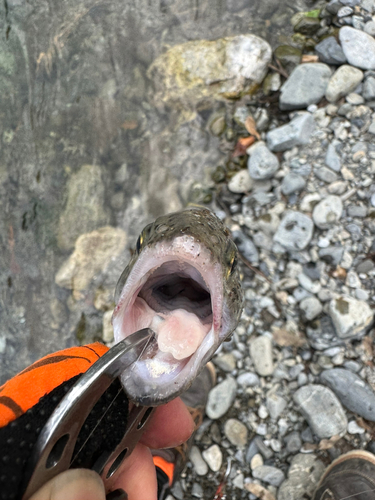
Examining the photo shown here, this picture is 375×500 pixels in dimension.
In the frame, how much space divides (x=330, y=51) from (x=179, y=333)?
3.57 m

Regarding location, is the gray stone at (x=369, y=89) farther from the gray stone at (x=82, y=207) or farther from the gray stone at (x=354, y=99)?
the gray stone at (x=82, y=207)

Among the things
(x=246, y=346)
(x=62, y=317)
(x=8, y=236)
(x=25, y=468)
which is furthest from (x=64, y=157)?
(x=25, y=468)

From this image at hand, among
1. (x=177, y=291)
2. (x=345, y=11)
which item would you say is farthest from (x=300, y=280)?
(x=345, y=11)

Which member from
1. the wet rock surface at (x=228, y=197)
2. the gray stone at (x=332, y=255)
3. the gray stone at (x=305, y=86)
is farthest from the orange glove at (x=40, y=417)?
the gray stone at (x=305, y=86)

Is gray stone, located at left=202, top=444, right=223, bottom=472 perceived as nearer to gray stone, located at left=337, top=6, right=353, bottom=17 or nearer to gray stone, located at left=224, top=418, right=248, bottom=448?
gray stone, located at left=224, top=418, right=248, bottom=448

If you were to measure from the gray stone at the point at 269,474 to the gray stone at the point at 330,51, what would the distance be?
12.8ft

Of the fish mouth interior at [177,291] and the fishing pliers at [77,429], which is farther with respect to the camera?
the fish mouth interior at [177,291]

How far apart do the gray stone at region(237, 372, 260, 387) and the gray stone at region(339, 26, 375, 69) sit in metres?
3.21

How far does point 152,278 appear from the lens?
2076 mm

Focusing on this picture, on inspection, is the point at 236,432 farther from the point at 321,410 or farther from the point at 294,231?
the point at 294,231

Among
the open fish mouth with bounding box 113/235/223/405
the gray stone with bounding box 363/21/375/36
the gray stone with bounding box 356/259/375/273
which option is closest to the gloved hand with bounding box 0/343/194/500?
the open fish mouth with bounding box 113/235/223/405

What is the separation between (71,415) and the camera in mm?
1436

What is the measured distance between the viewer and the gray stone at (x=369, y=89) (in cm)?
372

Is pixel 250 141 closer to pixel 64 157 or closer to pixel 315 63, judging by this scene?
pixel 315 63
